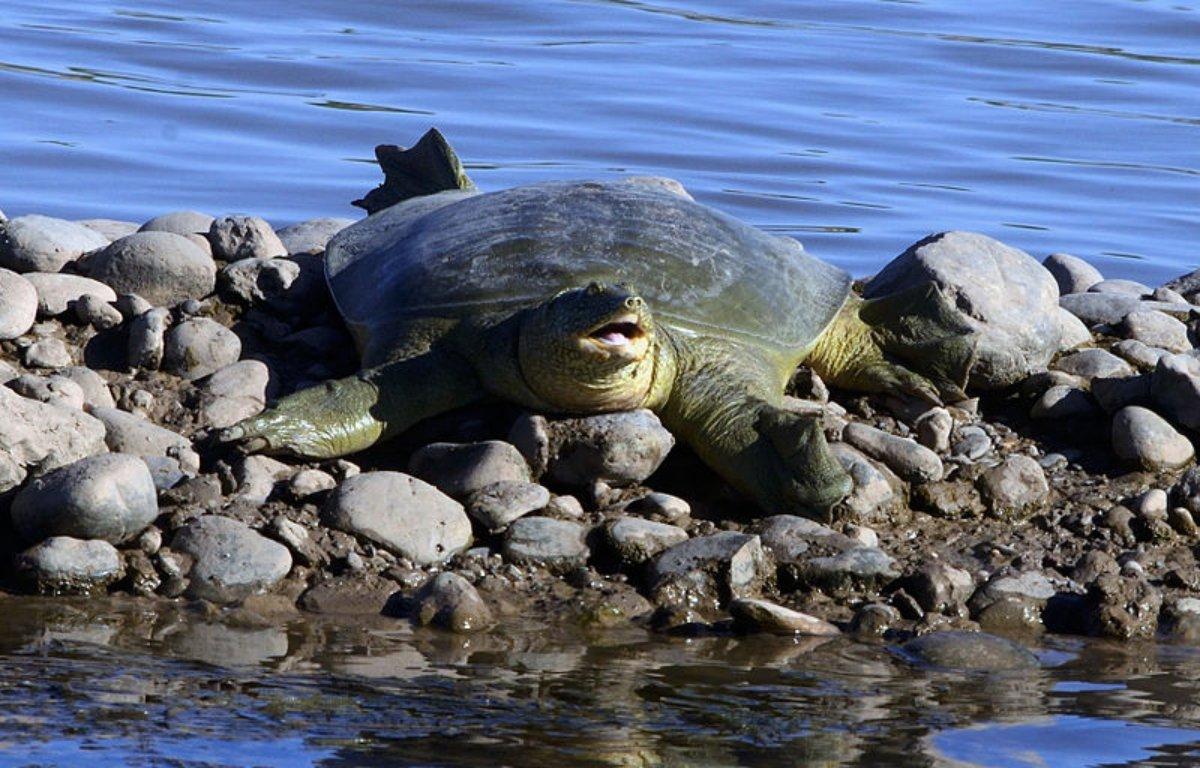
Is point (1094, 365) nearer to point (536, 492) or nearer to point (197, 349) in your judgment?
point (536, 492)

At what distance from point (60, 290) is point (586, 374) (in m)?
1.71

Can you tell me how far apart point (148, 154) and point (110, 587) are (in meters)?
6.68

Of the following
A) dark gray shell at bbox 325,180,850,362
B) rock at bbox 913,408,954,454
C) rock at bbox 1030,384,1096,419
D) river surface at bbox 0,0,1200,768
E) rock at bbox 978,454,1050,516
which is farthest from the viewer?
rock at bbox 1030,384,1096,419

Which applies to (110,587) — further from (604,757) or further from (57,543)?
(604,757)

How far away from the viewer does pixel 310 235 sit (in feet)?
22.9

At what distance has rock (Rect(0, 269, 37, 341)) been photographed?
5.69 meters

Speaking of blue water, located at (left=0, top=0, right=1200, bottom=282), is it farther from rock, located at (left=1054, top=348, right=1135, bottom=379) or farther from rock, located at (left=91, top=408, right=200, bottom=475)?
rock, located at (left=91, top=408, right=200, bottom=475)

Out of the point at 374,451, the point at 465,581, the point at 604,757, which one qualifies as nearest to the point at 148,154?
the point at 374,451

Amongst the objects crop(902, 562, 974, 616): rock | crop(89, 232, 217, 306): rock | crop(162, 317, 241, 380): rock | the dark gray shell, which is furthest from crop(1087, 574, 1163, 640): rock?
crop(89, 232, 217, 306): rock

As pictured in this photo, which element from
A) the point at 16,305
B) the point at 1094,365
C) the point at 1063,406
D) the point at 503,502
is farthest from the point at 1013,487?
the point at 16,305

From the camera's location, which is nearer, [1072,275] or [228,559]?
[228,559]

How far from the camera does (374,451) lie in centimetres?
548

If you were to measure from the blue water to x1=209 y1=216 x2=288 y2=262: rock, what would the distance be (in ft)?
10.5

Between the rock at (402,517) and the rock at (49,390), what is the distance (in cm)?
82
